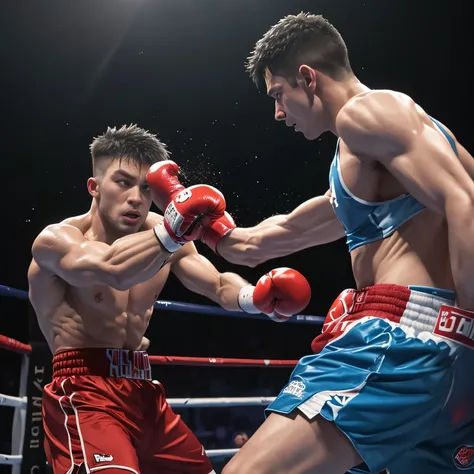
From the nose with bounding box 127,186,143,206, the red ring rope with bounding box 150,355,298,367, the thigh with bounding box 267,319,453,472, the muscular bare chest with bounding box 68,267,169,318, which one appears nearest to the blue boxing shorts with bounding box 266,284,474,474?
the thigh with bounding box 267,319,453,472

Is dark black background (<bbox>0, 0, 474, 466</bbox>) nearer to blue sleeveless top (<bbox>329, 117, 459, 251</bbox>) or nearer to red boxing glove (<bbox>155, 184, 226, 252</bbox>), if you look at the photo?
red boxing glove (<bbox>155, 184, 226, 252</bbox>)

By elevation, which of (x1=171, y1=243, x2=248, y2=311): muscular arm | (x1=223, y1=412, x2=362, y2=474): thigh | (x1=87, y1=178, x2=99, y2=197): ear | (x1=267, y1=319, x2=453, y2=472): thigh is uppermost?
(x1=87, y1=178, x2=99, y2=197): ear

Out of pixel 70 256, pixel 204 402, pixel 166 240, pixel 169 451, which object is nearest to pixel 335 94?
pixel 166 240

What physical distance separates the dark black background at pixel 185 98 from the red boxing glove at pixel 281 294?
11.6 ft

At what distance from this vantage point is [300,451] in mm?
1197

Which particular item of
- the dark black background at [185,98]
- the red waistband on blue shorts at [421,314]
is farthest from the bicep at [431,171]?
the dark black background at [185,98]

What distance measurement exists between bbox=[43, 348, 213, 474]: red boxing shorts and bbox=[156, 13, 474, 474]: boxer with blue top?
822 mm

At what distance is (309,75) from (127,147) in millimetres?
984

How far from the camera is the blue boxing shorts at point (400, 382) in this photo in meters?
1.22

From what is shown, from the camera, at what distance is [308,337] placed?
777 centimetres

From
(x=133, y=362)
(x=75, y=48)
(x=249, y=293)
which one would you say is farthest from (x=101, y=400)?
(x=75, y=48)

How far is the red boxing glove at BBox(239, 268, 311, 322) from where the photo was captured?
7.34 feet

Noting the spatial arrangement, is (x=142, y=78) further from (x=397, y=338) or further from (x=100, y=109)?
(x=397, y=338)

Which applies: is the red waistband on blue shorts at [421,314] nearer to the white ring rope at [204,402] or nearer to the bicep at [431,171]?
the bicep at [431,171]
